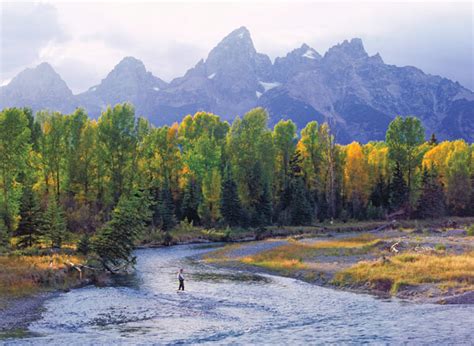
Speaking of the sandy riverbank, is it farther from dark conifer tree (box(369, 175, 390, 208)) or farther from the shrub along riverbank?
dark conifer tree (box(369, 175, 390, 208))

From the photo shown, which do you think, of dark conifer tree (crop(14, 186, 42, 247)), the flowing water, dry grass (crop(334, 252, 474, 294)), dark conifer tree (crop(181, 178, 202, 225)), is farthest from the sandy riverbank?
dark conifer tree (crop(181, 178, 202, 225))

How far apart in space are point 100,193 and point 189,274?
41557mm

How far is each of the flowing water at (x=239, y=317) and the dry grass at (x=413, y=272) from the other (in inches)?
109

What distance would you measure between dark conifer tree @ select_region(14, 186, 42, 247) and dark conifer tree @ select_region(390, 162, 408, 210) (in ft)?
222

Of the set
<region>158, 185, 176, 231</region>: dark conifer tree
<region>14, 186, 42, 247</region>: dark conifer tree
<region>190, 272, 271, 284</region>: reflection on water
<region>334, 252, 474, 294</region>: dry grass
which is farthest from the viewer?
<region>158, 185, 176, 231</region>: dark conifer tree

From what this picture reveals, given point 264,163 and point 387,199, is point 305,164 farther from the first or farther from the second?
point 387,199

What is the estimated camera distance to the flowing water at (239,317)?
2441 cm

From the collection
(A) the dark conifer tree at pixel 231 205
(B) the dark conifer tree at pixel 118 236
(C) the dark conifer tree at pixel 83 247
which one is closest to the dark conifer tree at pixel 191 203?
(A) the dark conifer tree at pixel 231 205

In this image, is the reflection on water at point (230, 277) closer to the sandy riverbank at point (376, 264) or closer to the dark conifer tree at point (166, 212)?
the sandy riverbank at point (376, 264)

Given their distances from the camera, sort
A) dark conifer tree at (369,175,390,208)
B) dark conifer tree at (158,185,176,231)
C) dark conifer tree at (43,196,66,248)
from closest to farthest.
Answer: dark conifer tree at (43,196,66,248), dark conifer tree at (158,185,176,231), dark conifer tree at (369,175,390,208)

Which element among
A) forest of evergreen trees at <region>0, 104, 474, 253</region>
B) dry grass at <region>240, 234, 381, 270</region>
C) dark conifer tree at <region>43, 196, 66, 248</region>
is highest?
forest of evergreen trees at <region>0, 104, 474, 253</region>

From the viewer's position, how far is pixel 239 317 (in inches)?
1152

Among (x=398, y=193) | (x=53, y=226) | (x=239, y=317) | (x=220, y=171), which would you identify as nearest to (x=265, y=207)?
(x=220, y=171)

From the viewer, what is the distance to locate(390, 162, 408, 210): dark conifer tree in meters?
98.4
